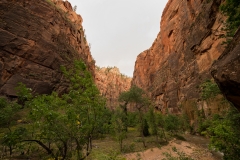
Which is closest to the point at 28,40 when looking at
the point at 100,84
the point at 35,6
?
the point at 35,6

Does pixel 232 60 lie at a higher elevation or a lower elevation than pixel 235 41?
lower

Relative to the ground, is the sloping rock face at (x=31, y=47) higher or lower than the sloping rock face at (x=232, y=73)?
higher

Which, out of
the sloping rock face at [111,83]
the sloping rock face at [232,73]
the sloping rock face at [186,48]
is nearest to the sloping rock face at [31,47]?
the sloping rock face at [186,48]

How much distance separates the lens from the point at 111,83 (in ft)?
362

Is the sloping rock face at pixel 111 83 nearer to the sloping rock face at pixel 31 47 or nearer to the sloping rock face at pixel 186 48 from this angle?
the sloping rock face at pixel 186 48

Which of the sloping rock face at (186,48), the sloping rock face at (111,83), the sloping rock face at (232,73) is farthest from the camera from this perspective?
the sloping rock face at (111,83)

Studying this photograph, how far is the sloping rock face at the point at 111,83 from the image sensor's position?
10058 cm

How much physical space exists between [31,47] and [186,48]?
111ft

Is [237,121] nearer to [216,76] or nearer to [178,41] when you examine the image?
[216,76]

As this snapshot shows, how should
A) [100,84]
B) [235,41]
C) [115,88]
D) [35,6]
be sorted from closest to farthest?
[235,41], [35,6], [100,84], [115,88]

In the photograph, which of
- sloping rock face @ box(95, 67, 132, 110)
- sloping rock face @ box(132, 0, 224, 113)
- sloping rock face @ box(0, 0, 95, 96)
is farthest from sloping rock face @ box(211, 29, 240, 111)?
sloping rock face @ box(95, 67, 132, 110)

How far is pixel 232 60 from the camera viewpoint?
183 inches

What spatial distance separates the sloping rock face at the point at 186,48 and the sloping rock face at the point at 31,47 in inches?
1092

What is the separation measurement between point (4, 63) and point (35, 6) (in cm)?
1608
